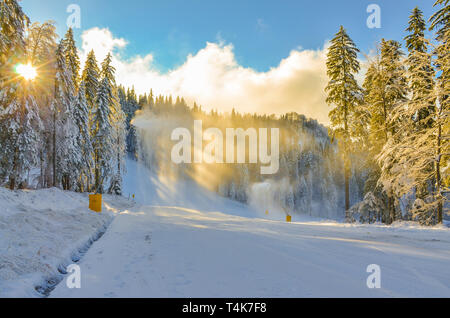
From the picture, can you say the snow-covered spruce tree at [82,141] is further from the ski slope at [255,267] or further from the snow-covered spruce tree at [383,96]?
the snow-covered spruce tree at [383,96]

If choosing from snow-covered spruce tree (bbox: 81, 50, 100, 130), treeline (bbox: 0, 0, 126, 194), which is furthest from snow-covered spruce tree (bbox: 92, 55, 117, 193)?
snow-covered spruce tree (bbox: 81, 50, 100, 130)

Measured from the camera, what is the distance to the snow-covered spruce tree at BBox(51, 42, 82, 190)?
17.6 m

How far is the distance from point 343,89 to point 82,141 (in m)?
22.4

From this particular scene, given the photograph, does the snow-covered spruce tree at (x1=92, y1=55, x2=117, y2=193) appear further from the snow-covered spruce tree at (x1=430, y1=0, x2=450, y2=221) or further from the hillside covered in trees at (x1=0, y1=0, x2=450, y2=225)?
the snow-covered spruce tree at (x1=430, y1=0, x2=450, y2=221)

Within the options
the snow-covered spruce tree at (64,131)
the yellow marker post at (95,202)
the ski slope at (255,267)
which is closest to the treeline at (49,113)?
the snow-covered spruce tree at (64,131)

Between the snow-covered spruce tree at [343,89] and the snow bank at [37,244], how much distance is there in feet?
54.4

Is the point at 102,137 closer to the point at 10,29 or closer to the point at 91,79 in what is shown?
the point at 91,79

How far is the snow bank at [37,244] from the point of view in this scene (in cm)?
360

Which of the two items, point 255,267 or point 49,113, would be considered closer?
point 255,267

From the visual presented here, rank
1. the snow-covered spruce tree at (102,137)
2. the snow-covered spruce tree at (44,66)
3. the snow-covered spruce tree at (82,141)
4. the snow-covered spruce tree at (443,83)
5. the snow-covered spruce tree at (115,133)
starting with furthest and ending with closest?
the snow-covered spruce tree at (115,133) → the snow-covered spruce tree at (102,137) → the snow-covered spruce tree at (82,141) → the snow-covered spruce tree at (44,66) → the snow-covered spruce tree at (443,83)

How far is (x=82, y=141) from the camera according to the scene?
20.9 m

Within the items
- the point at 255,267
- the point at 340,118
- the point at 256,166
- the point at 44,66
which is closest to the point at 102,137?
the point at 44,66
